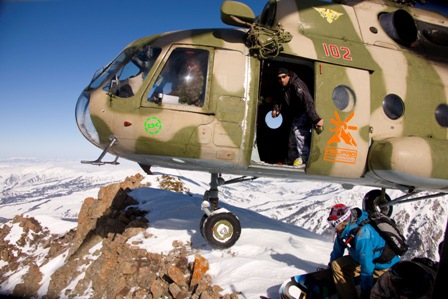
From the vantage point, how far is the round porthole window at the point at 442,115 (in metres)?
6.34

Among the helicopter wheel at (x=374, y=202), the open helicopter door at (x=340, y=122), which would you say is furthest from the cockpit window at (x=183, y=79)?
the helicopter wheel at (x=374, y=202)

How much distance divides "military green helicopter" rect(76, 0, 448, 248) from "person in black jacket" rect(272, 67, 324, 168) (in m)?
0.17

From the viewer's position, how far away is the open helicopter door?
567 cm

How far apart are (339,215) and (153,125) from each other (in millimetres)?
3201

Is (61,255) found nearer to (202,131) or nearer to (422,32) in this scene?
(202,131)

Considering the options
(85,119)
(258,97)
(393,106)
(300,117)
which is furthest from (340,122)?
(85,119)

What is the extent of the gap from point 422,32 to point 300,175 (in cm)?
411

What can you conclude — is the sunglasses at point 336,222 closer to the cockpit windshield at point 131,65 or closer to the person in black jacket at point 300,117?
the person in black jacket at point 300,117

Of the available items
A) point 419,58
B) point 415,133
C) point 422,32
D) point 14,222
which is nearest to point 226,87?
point 415,133

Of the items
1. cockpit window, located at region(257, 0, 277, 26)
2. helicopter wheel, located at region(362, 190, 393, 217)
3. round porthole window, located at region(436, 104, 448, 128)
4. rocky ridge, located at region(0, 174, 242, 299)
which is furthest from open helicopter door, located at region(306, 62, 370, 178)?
helicopter wheel, located at region(362, 190, 393, 217)

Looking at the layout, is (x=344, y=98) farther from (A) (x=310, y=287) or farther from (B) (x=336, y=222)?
(A) (x=310, y=287)

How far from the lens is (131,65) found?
588cm

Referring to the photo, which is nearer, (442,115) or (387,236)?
(387,236)

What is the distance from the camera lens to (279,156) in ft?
24.5
